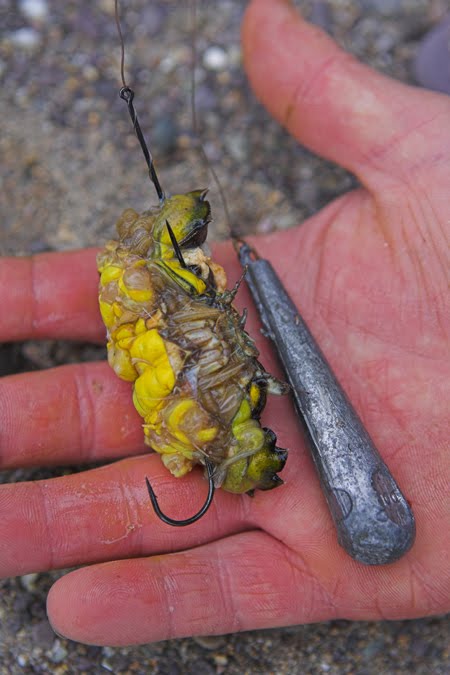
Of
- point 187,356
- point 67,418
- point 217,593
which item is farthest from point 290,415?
point 67,418

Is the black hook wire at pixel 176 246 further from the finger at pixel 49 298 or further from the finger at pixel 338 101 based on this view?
the finger at pixel 338 101

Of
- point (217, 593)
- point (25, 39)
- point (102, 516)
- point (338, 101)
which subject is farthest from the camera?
point (25, 39)

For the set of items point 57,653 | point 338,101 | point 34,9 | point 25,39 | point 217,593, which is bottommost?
point 57,653

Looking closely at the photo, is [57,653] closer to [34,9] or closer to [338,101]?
[338,101]

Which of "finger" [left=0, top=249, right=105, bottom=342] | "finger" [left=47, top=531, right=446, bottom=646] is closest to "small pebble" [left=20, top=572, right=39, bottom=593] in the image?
"finger" [left=47, top=531, right=446, bottom=646]

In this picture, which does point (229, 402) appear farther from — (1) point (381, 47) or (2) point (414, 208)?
(1) point (381, 47)

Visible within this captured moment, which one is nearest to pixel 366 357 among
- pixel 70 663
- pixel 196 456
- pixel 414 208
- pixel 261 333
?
pixel 261 333

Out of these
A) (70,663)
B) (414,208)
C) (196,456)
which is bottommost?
(70,663)
